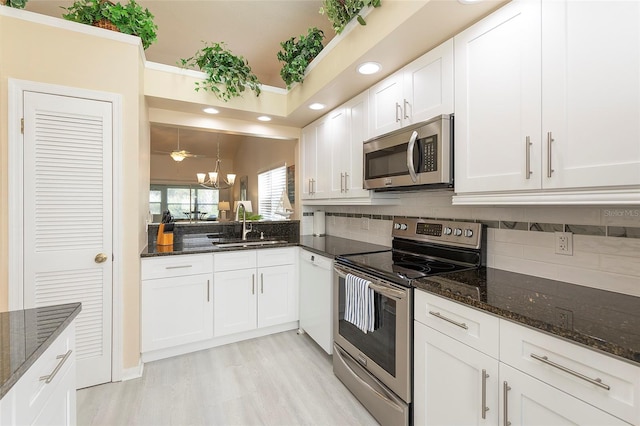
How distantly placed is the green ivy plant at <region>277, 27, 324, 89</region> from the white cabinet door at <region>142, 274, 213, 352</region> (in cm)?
199

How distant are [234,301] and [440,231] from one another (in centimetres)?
192

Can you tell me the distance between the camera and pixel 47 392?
0.88 metres

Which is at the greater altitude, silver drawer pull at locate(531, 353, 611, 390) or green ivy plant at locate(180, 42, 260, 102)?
green ivy plant at locate(180, 42, 260, 102)

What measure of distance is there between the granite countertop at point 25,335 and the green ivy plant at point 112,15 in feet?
6.86

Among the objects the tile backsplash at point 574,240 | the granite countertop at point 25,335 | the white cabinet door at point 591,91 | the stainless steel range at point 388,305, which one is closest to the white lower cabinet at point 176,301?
the stainless steel range at point 388,305

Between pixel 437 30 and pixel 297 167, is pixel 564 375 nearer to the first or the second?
pixel 437 30

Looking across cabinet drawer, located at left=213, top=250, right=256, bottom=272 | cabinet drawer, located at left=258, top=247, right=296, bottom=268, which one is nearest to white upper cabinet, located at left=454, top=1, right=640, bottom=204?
cabinet drawer, located at left=258, top=247, right=296, bottom=268

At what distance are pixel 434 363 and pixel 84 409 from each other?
220 cm

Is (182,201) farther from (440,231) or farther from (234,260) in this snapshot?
(440,231)

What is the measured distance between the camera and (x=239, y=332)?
2.78 m

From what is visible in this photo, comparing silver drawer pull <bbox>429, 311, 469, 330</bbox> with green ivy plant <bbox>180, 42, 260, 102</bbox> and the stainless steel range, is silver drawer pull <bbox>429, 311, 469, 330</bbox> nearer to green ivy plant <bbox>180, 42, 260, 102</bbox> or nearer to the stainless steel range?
the stainless steel range

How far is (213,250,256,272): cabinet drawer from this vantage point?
2.66 meters

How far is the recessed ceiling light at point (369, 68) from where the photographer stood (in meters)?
1.98

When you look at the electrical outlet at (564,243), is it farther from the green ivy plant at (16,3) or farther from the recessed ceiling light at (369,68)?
the green ivy plant at (16,3)
